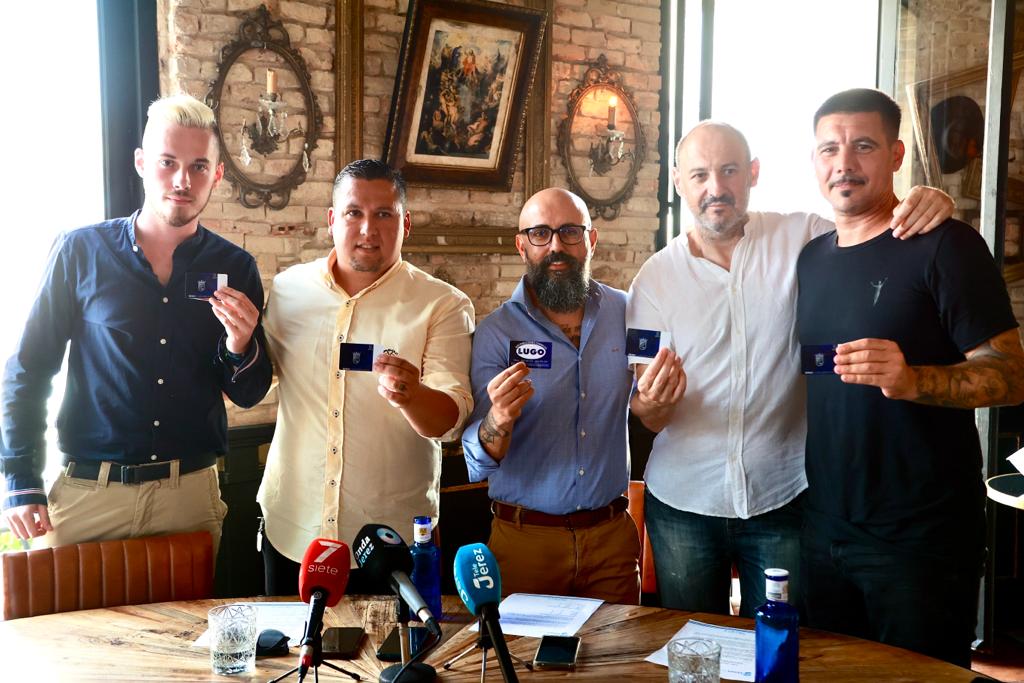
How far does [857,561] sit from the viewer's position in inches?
96.4

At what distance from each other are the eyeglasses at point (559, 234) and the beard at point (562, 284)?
5cm

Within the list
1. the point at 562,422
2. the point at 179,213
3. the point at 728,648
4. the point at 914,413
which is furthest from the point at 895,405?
the point at 179,213

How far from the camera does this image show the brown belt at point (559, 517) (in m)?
2.76

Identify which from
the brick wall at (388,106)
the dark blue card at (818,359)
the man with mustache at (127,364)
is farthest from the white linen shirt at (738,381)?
the brick wall at (388,106)

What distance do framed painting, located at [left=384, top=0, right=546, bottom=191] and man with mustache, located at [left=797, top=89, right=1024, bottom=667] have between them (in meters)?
2.30

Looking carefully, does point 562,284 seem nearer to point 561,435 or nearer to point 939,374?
point 561,435

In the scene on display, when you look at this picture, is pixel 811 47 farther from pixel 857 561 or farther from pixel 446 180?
pixel 857 561

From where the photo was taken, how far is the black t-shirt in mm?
2340

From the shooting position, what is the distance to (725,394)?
267cm

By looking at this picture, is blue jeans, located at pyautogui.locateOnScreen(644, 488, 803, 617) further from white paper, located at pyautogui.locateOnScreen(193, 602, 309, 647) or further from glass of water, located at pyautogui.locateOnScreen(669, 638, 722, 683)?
white paper, located at pyautogui.locateOnScreen(193, 602, 309, 647)

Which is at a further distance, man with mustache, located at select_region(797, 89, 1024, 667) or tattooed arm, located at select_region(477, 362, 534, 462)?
tattooed arm, located at select_region(477, 362, 534, 462)

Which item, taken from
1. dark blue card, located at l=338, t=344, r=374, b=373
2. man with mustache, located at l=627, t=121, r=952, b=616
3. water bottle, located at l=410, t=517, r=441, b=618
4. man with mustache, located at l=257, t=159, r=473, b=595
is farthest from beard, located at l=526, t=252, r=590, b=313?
water bottle, located at l=410, t=517, r=441, b=618

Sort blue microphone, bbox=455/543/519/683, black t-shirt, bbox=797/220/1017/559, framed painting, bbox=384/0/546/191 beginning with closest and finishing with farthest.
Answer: blue microphone, bbox=455/543/519/683 < black t-shirt, bbox=797/220/1017/559 < framed painting, bbox=384/0/546/191

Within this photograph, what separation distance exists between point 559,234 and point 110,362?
1.42 meters
